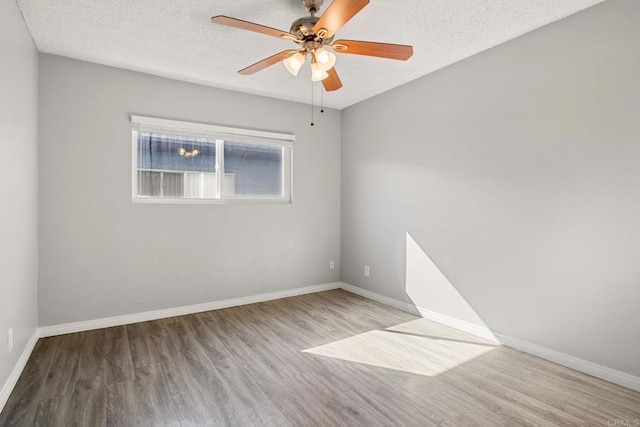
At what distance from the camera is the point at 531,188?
8.61 feet

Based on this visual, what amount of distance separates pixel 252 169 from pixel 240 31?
1.79m

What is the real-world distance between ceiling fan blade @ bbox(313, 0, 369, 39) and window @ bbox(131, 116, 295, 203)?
2.17 meters

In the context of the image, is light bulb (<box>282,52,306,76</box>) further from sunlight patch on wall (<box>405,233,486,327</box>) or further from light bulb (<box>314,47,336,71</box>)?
sunlight patch on wall (<box>405,233,486,327</box>)

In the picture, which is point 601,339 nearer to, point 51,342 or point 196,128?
point 196,128

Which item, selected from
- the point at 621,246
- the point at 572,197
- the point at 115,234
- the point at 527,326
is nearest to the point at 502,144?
the point at 572,197

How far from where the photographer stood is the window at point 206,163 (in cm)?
345

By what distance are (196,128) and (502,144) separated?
299 cm

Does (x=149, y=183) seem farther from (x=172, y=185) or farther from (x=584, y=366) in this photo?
(x=584, y=366)

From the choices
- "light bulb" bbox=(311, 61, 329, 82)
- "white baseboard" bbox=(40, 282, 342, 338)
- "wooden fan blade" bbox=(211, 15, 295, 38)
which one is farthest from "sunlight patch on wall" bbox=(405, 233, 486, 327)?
"wooden fan blade" bbox=(211, 15, 295, 38)

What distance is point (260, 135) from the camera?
4004mm

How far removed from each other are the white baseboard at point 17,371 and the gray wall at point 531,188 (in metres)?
3.31

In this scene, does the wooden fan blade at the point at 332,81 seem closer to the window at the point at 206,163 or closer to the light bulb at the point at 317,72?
the light bulb at the point at 317,72

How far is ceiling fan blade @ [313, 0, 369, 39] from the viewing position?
1631 millimetres

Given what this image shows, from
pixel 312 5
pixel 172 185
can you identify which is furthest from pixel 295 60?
pixel 172 185
